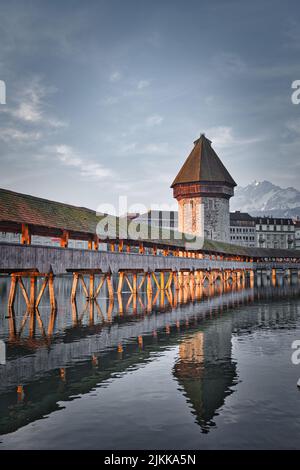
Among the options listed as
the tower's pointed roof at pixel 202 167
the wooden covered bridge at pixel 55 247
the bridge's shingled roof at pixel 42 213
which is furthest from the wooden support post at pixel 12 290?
the tower's pointed roof at pixel 202 167

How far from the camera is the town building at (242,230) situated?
111 meters

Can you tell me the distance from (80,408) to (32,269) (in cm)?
1243

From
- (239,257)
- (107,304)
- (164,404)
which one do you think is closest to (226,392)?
(164,404)

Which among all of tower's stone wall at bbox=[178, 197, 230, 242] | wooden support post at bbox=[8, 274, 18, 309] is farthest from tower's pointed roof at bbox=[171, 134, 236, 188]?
wooden support post at bbox=[8, 274, 18, 309]

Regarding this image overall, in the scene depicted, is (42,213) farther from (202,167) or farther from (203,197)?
(202,167)

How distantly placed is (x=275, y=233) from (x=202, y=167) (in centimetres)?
5693

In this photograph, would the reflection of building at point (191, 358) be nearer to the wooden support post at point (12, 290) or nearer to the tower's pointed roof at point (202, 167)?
the wooden support post at point (12, 290)

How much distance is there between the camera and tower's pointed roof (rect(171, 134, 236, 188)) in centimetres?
6519

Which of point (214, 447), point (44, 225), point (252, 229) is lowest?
point (214, 447)

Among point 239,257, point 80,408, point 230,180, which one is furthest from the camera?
point 230,180

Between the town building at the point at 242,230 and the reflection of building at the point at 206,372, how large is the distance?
318 ft

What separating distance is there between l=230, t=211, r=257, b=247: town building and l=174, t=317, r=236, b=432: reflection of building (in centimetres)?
9681

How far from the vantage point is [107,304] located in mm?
26953

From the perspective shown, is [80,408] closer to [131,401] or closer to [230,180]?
[131,401]
